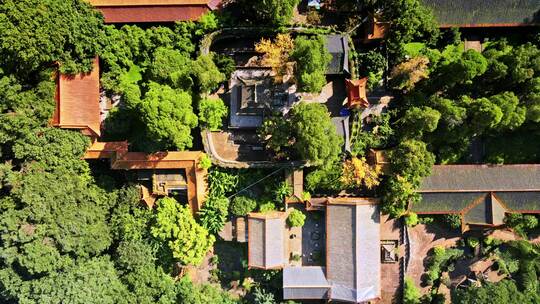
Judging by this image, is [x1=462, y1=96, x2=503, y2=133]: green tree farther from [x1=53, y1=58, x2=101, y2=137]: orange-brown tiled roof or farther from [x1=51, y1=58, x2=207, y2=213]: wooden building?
[x1=53, y1=58, x2=101, y2=137]: orange-brown tiled roof

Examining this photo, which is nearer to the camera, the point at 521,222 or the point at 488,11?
the point at 488,11

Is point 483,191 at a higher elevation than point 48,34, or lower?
lower

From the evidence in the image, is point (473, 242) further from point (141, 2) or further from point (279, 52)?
point (141, 2)

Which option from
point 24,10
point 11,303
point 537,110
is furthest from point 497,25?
point 11,303

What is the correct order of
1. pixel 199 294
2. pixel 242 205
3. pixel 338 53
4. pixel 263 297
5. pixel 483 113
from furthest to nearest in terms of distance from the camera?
pixel 263 297 < pixel 242 205 < pixel 199 294 < pixel 338 53 < pixel 483 113

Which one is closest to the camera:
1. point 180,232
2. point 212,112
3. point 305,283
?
point 180,232

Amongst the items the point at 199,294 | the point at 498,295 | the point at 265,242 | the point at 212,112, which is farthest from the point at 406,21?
the point at 199,294

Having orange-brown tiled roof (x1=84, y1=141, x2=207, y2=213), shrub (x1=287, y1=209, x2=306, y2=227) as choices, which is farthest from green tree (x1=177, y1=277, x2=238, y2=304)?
shrub (x1=287, y1=209, x2=306, y2=227)
